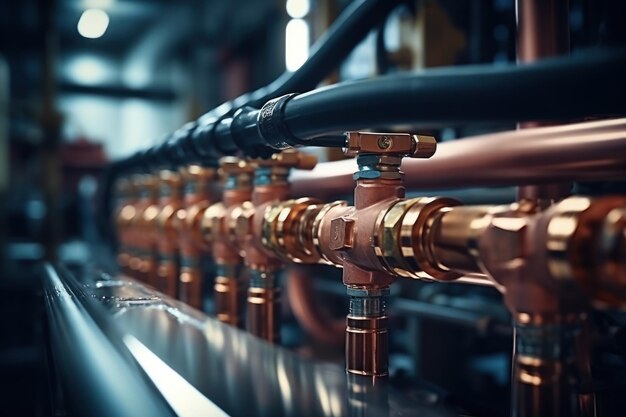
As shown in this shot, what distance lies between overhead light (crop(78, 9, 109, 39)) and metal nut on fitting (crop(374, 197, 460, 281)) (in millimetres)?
1963

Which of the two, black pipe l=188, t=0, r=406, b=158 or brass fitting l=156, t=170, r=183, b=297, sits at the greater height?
black pipe l=188, t=0, r=406, b=158

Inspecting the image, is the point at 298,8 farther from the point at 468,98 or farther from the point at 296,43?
the point at 468,98

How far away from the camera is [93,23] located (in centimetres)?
212

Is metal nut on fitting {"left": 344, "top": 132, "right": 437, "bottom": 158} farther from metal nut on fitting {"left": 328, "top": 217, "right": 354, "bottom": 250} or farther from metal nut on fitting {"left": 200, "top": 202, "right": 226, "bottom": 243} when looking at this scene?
metal nut on fitting {"left": 200, "top": 202, "right": 226, "bottom": 243}

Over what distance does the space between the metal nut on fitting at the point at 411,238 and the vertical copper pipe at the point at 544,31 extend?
0.14m

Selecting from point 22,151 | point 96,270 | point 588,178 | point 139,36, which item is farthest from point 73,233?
point 588,178

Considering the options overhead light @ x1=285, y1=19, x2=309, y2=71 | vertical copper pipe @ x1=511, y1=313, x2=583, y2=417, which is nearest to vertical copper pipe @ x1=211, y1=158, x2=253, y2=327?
vertical copper pipe @ x1=511, y1=313, x2=583, y2=417

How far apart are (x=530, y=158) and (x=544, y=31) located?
9cm

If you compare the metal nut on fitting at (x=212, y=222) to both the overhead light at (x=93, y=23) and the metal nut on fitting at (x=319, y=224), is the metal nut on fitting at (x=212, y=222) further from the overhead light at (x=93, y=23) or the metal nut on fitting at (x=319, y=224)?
the overhead light at (x=93, y=23)

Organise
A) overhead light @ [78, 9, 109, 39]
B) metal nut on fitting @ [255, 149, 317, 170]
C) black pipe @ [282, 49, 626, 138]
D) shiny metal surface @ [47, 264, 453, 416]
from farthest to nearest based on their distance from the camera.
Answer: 1. overhead light @ [78, 9, 109, 39]
2. metal nut on fitting @ [255, 149, 317, 170]
3. shiny metal surface @ [47, 264, 453, 416]
4. black pipe @ [282, 49, 626, 138]

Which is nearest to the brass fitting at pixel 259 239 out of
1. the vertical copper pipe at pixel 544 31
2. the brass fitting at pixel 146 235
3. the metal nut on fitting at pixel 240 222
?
the metal nut on fitting at pixel 240 222

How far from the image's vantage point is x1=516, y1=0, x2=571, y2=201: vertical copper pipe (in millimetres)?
453

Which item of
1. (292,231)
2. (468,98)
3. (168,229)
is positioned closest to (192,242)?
(168,229)

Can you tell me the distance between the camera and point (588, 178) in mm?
443
